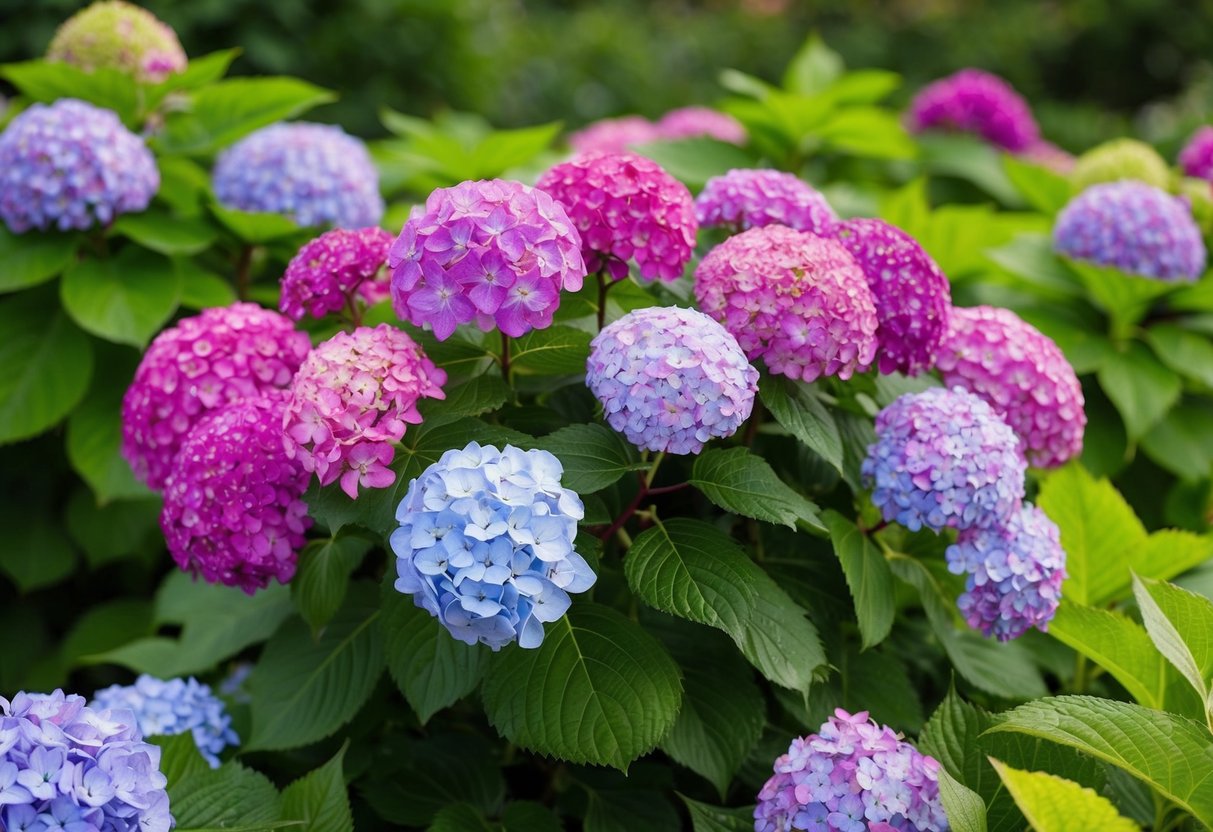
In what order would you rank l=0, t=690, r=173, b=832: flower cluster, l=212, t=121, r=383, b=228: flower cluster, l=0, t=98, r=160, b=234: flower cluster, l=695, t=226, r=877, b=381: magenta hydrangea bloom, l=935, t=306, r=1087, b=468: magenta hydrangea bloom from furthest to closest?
l=212, t=121, r=383, b=228: flower cluster, l=0, t=98, r=160, b=234: flower cluster, l=935, t=306, r=1087, b=468: magenta hydrangea bloom, l=695, t=226, r=877, b=381: magenta hydrangea bloom, l=0, t=690, r=173, b=832: flower cluster

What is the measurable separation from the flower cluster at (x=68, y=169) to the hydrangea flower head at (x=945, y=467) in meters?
1.75

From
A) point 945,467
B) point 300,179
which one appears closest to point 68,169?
point 300,179

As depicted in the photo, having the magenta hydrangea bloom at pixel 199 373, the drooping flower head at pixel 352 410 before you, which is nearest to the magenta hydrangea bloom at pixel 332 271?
the magenta hydrangea bloom at pixel 199 373

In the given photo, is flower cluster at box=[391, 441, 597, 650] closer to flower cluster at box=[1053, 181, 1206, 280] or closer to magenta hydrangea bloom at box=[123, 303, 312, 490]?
magenta hydrangea bloom at box=[123, 303, 312, 490]

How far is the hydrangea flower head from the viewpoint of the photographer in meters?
1.65

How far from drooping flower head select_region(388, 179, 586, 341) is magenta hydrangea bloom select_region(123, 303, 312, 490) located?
413 millimetres

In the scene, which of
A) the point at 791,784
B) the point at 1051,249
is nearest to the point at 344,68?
the point at 1051,249

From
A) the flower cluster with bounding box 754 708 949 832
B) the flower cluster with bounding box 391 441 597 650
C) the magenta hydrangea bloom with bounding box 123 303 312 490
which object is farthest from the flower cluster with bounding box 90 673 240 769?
the flower cluster with bounding box 754 708 949 832

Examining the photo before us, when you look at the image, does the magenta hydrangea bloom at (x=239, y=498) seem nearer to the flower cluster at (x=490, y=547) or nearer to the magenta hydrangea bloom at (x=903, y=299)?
the flower cluster at (x=490, y=547)

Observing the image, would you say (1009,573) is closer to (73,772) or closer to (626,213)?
(626,213)

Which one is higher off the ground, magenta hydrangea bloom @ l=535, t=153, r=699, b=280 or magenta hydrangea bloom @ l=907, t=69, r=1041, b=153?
magenta hydrangea bloom @ l=535, t=153, r=699, b=280

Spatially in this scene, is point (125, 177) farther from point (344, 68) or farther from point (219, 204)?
point (344, 68)

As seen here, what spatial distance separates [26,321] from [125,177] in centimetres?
46

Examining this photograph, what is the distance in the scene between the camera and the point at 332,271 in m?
1.77
